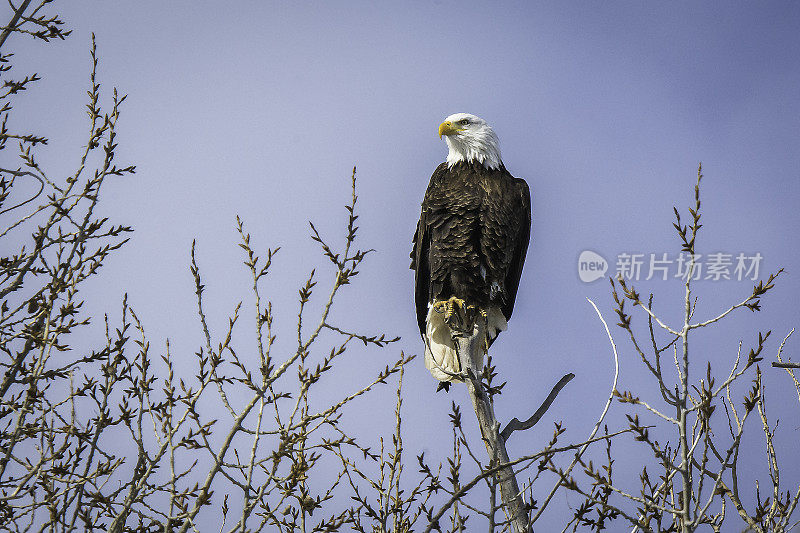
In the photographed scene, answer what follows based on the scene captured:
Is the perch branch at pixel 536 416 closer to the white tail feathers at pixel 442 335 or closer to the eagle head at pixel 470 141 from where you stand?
the white tail feathers at pixel 442 335

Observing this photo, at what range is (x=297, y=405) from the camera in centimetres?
235

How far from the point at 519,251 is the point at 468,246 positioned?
0.51m

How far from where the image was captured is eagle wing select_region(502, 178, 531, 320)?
4.86 meters

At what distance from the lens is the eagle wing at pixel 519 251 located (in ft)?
16.0

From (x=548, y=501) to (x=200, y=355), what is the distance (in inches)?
54.5

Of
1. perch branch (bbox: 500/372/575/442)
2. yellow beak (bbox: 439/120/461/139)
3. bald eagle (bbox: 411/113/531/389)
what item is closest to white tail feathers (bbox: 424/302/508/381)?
bald eagle (bbox: 411/113/531/389)

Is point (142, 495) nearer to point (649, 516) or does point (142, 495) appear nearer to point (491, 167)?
point (649, 516)

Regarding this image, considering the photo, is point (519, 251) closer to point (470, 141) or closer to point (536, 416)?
point (470, 141)

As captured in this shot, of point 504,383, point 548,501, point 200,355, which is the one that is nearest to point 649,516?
point 548,501

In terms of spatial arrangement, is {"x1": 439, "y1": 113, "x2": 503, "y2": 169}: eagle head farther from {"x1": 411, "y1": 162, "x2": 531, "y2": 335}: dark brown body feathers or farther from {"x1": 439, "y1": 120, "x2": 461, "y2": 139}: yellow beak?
{"x1": 411, "y1": 162, "x2": 531, "y2": 335}: dark brown body feathers

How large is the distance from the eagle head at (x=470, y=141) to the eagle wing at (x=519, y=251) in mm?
285

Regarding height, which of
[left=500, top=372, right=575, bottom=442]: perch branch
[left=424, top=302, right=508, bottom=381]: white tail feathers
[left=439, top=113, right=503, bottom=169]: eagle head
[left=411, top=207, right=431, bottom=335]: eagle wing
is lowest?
[left=500, top=372, right=575, bottom=442]: perch branch

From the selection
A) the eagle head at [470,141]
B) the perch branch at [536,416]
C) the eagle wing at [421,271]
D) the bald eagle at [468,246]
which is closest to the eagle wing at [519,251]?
the bald eagle at [468,246]

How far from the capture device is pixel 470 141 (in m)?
5.16
